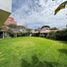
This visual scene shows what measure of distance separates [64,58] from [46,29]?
333 centimetres

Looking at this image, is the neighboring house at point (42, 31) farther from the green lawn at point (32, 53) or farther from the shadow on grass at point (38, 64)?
the shadow on grass at point (38, 64)

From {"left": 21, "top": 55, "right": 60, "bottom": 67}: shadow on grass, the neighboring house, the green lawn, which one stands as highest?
the neighboring house

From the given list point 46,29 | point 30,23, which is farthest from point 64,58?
point 30,23

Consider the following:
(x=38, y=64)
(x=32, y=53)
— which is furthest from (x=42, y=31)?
(x=38, y=64)

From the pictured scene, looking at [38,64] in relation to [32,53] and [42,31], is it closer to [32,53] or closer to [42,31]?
[32,53]

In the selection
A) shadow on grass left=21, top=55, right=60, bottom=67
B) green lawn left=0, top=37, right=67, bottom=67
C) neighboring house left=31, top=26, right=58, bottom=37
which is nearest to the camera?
shadow on grass left=21, top=55, right=60, bottom=67

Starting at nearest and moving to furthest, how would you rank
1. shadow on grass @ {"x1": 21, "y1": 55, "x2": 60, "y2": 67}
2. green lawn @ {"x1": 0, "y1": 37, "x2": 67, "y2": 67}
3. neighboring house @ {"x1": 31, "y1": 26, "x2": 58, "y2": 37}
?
shadow on grass @ {"x1": 21, "y1": 55, "x2": 60, "y2": 67} < green lawn @ {"x1": 0, "y1": 37, "x2": 67, "y2": 67} < neighboring house @ {"x1": 31, "y1": 26, "x2": 58, "y2": 37}

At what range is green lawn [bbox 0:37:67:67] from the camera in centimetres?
938

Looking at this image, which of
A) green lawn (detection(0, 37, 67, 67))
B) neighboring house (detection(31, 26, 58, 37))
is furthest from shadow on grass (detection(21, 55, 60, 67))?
neighboring house (detection(31, 26, 58, 37))

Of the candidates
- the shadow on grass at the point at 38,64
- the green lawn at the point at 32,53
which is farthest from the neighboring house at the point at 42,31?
the shadow on grass at the point at 38,64

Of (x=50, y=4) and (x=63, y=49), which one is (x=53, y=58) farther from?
(x=50, y=4)

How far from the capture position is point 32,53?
10414 mm

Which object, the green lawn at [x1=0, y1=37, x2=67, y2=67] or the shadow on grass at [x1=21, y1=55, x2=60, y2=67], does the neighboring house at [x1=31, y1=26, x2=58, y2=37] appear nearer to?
the green lawn at [x1=0, y1=37, x2=67, y2=67]

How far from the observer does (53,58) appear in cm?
Result: 980
